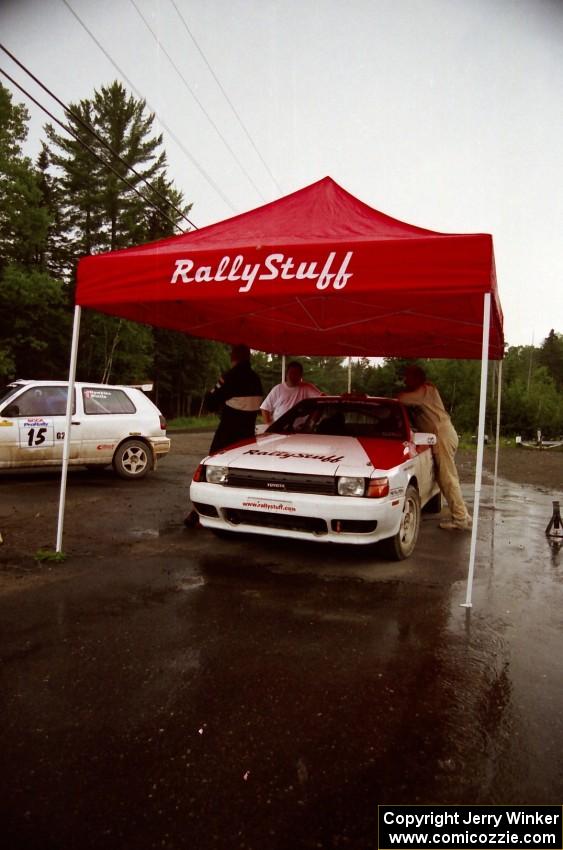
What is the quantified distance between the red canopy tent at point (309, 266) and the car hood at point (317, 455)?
1.42 m

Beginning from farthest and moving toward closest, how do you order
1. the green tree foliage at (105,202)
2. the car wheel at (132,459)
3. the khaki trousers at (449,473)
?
the green tree foliage at (105,202) → the car wheel at (132,459) → the khaki trousers at (449,473)

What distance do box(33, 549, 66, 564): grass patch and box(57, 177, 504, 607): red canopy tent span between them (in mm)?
123

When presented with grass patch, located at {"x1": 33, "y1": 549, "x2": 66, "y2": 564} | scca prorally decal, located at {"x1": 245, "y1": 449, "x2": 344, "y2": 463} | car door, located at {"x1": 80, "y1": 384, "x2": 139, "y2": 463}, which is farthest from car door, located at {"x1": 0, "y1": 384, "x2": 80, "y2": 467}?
scca prorally decal, located at {"x1": 245, "y1": 449, "x2": 344, "y2": 463}

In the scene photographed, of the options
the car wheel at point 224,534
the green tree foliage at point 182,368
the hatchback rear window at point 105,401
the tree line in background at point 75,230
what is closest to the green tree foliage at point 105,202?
the tree line in background at point 75,230

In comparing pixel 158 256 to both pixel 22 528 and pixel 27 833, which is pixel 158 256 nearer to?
pixel 22 528

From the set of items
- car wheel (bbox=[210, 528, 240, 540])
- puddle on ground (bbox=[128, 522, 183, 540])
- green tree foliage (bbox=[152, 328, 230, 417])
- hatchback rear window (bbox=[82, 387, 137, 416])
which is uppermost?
green tree foliage (bbox=[152, 328, 230, 417])

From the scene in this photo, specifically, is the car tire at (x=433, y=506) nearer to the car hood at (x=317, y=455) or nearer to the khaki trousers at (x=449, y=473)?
the khaki trousers at (x=449, y=473)

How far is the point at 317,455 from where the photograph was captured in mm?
5125

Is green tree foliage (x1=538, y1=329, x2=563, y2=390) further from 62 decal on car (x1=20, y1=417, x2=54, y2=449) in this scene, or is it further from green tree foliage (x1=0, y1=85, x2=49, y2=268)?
62 decal on car (x1=20, y1=417, x2=54, y2=449)

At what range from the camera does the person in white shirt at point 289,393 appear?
315 inches

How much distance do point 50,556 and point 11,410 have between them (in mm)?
4427

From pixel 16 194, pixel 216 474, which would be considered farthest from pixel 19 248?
pixel 216 474

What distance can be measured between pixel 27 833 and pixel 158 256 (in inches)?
162

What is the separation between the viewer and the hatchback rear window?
9.48m
